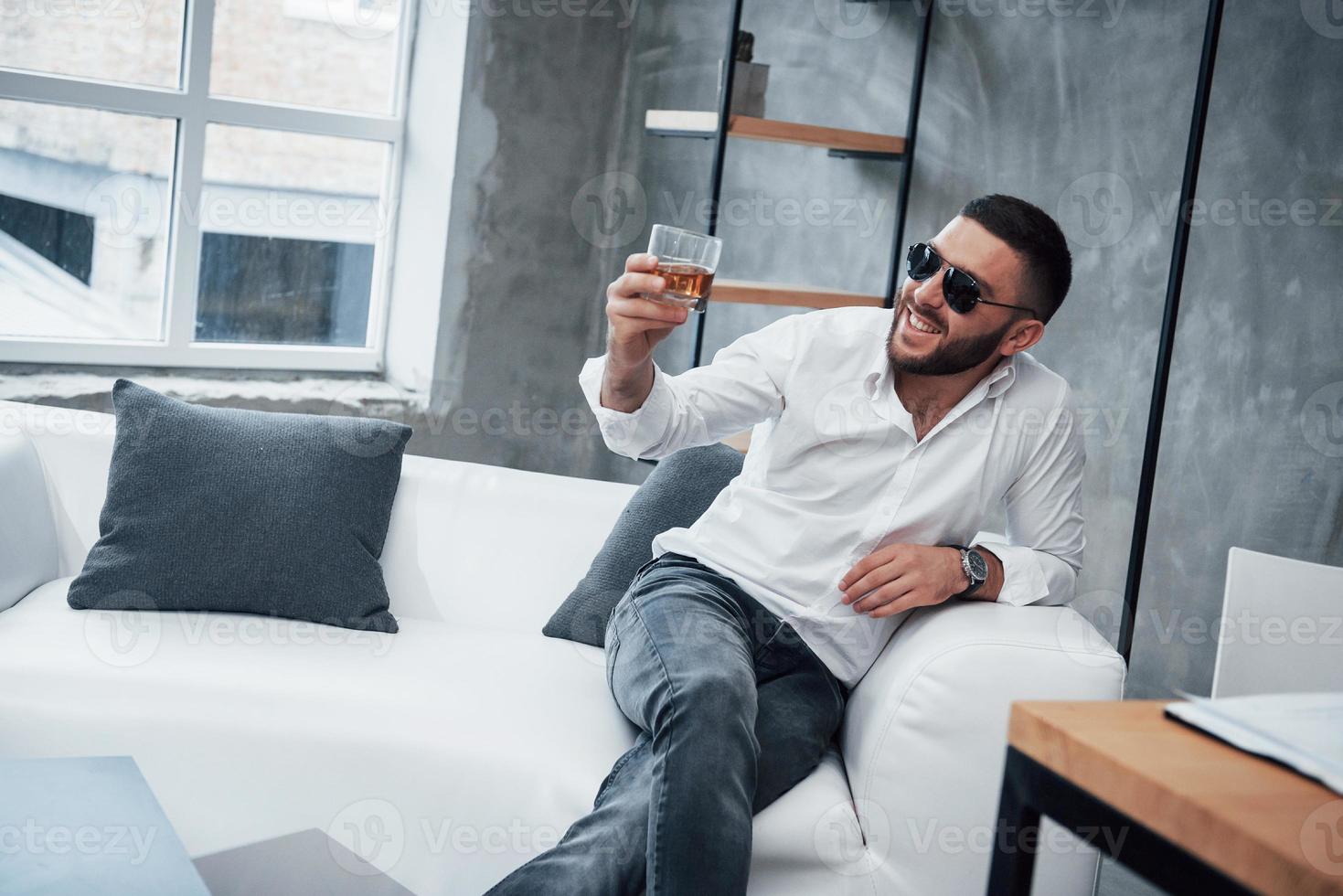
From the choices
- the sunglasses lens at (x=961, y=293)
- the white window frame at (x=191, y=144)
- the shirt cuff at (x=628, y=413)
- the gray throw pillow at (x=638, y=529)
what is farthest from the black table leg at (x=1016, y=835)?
the white window frame at (x=191, y=144)

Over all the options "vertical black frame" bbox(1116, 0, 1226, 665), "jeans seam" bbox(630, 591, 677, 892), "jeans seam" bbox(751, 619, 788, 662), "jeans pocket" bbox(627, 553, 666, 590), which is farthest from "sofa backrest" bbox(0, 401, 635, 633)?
"vertical black frame" bbox(1116, 0, 1226, 665)

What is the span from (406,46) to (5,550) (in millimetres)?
→ 2340

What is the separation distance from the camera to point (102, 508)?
2.02m

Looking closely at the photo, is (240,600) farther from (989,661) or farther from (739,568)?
(989,661)

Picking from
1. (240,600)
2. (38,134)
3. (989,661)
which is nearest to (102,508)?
(240,600)

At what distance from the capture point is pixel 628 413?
167 cm

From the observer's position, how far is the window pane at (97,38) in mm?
3186

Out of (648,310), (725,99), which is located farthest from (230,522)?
(725,99)

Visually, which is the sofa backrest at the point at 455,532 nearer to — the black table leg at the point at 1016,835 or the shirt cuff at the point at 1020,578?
the shirt cuff at the point at 1020,578

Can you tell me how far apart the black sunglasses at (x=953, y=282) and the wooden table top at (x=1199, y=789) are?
960mm

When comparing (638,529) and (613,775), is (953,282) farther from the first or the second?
(613,775)

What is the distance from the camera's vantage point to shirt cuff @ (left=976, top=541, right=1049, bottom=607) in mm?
1749

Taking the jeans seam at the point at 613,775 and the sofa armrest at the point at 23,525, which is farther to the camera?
the sofa armrest at the point at 23,525

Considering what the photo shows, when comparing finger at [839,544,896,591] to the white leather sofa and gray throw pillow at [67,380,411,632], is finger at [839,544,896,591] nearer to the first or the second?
the white leather sofa
